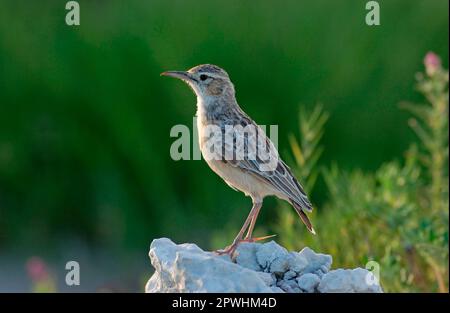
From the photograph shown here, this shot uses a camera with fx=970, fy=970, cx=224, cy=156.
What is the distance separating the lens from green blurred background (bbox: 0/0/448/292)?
9.37m

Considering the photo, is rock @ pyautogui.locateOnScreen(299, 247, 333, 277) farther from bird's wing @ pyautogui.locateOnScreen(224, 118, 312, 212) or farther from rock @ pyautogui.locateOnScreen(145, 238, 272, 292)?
bird's wing @ pyautogui.locateOnScreen(224, 118, 312, 212)

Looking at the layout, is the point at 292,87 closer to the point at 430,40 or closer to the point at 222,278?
the point at 430,40

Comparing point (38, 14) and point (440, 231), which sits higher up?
point (38, 14)

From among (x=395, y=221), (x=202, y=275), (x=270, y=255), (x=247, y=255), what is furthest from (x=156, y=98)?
(x=202, y=275)

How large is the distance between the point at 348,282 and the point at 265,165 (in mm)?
Answer: 1321

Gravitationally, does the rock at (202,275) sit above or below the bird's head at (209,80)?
below

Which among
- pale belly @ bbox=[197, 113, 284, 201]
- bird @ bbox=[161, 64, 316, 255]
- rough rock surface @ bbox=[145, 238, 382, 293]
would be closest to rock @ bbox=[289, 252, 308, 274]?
rough rock surface @ bbox=[145, 238, 382, 293]

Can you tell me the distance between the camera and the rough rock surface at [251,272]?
409cm

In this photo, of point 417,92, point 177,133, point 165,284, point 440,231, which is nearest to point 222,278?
point 165,284

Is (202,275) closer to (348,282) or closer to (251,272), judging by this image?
(251,272)

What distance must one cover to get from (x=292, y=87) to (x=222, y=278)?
19.0ft

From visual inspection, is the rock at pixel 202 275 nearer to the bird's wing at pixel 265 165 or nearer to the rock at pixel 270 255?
the rock at pixel 270 255

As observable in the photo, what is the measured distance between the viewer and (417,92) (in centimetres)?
985

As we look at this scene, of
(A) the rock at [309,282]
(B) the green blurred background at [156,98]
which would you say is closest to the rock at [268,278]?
(A) the rock at [309,282]
